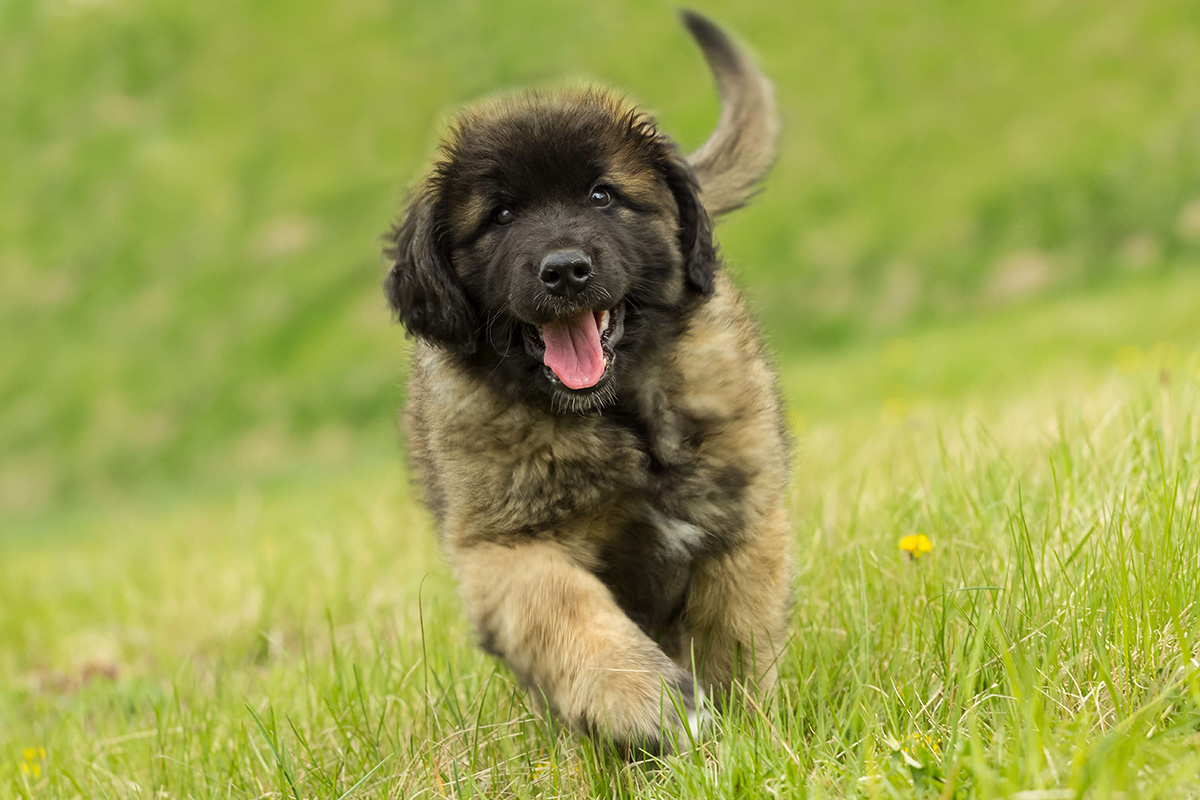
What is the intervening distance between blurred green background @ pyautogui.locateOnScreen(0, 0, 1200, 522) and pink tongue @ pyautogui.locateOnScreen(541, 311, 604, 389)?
294 inches

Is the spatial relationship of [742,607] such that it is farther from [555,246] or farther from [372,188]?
[372,188]

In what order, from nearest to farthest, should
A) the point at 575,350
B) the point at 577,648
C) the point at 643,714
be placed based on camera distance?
the point at 643,714 < the point at 577,648 < the point at 575,350

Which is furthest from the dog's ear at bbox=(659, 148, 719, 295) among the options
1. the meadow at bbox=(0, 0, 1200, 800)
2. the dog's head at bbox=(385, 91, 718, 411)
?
the meadow at bbox=(0, 0, 1200, 800)

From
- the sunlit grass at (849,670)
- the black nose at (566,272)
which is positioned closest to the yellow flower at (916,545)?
the sunlit grass at (849,670)

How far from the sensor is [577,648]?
2.18 m

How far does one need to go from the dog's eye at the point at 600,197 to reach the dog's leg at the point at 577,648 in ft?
2.68

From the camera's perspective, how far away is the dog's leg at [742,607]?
8.66ft

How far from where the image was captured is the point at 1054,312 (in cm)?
1192

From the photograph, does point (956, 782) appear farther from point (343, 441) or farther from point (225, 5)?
point (225, 5)

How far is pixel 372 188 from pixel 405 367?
1428 cm

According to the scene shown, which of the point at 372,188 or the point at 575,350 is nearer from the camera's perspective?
the point at 575,350

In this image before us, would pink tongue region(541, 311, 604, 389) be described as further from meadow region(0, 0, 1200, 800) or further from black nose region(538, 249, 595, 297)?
meadow region(0, 0, 1200, 800)

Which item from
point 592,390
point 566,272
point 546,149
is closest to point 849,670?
point 592,390

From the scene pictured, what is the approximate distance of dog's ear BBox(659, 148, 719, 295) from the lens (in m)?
2.81
